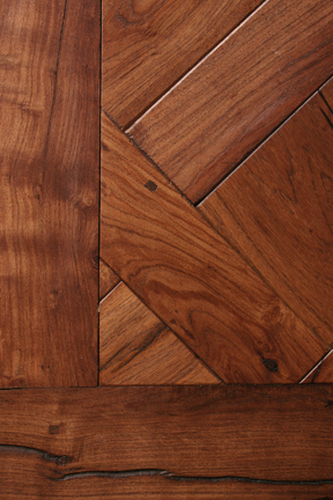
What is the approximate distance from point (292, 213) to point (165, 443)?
11.4 inches

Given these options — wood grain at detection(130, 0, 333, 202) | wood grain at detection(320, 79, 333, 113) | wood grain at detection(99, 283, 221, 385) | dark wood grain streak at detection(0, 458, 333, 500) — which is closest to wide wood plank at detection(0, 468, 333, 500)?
dark wood grain streak at detection(0, 458, 333, 500)

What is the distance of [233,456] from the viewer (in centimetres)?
39

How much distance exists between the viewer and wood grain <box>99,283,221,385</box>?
1.27 feet

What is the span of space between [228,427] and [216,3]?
0.48m

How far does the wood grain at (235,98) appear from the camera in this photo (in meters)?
0.39

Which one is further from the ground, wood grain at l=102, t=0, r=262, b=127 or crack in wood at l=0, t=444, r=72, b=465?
wood grain at l=102, t=0, r=262, b=127

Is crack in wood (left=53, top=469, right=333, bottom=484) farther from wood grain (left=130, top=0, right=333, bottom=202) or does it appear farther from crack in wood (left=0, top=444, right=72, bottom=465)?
wood grain (left=130, top=0, right=333, bottom=202)

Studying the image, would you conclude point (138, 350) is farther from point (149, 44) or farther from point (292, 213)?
point (149, 44)

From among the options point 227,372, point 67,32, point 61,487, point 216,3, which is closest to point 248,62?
point 216,3

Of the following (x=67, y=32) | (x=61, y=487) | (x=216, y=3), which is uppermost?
(x=216, y=3)

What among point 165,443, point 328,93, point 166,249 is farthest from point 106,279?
point 328,93

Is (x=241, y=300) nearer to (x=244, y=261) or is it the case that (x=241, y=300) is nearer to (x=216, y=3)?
(x=244, y=261)

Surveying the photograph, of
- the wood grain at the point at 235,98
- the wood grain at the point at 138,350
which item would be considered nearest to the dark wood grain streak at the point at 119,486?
the wood grain at the point at 138,350

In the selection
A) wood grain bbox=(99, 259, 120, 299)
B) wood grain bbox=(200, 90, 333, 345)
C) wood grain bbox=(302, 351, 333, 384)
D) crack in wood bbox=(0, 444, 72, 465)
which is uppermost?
wood grain bbox=(200, 90, 333, 345)
